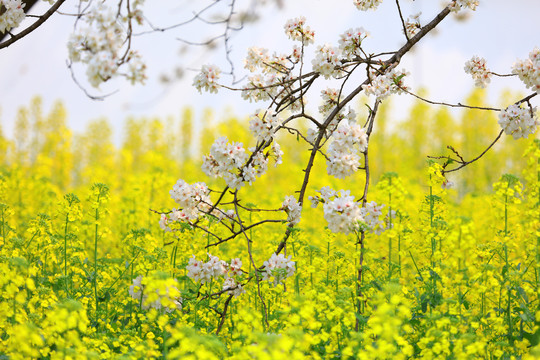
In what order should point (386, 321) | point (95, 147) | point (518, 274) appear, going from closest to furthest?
1. point (386, 321)
2. point (518, 274)
3. point (95, 147)

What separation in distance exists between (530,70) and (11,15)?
397 centimetres

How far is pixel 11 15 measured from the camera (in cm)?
396

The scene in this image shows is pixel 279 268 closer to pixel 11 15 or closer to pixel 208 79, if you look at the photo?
pixel 208 79

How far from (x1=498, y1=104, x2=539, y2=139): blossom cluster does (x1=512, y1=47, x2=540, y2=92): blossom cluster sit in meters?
0.20

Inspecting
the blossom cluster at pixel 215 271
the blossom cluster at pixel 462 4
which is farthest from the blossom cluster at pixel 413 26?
the blossom cluster at pixel 215 271

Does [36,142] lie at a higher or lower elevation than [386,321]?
higher

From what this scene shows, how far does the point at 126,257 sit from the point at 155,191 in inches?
121

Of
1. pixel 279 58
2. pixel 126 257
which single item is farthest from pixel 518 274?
pixel 126 257

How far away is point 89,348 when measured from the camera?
363cm

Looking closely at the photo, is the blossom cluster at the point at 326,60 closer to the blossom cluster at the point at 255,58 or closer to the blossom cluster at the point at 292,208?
the blossom cluster at the point at 255,58

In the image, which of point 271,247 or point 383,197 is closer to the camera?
point 383,197

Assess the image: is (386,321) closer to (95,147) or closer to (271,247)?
(271,247)

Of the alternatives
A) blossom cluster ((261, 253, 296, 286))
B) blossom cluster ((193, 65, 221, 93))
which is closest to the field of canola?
blossom cluster ((261, 253, 296, 286))

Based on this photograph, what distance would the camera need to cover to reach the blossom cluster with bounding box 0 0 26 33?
3.94m
